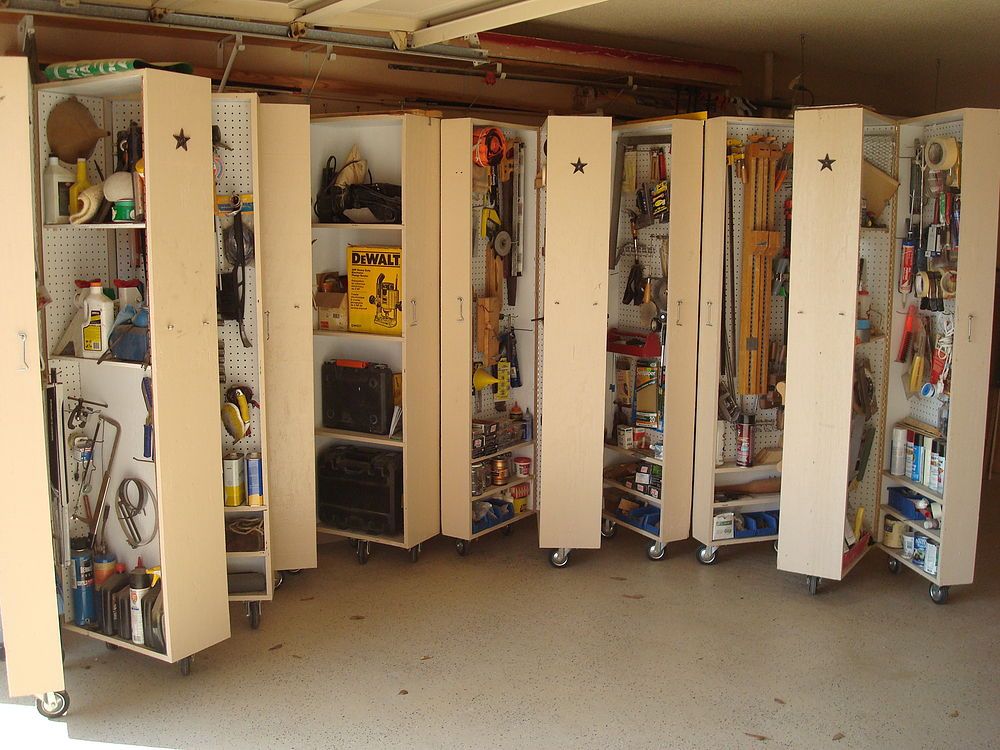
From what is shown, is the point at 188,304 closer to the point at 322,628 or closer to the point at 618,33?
the point at 322,628

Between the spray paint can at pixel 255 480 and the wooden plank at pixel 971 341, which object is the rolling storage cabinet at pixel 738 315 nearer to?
the wooden plank at pixel 971 341

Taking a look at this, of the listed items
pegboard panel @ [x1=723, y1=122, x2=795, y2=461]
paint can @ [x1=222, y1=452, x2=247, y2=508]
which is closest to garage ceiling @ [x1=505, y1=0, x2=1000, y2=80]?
pegboard panel @ [x1=723, y1=122, x2=795, y2=461]

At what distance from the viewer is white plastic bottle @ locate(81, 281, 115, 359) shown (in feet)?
11.0

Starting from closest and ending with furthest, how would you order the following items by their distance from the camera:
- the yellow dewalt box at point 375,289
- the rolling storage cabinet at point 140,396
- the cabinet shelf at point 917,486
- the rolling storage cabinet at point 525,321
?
the rolling storage cabinet at point 140,396 < the cabinet shelf at point 917,486 < the rolling storage cabinet at point 525,321 < the yellow dewalt box at point 375,289

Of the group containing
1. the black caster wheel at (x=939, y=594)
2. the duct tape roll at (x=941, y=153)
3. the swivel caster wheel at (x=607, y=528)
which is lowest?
the black caster wheel at (x=939, y=594)

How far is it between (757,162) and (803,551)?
181cm

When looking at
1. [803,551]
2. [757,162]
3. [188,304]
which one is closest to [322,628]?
[188,304]

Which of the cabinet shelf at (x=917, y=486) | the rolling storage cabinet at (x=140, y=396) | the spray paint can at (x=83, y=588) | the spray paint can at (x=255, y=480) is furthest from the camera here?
the cabinet shelf at (x=917, y=486)

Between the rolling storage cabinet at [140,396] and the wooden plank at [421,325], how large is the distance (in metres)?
1.11

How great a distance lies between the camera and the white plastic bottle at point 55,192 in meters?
3.33

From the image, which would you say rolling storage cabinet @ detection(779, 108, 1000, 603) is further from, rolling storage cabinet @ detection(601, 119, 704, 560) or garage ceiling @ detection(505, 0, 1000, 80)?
garage ceiling @ detection(505, 0, 1000, 80)

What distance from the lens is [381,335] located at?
4363 millimetres

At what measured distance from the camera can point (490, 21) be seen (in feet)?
12.6

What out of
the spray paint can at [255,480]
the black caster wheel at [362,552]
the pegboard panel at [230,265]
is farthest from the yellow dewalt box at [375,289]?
the black caster wheel at [362,552]
